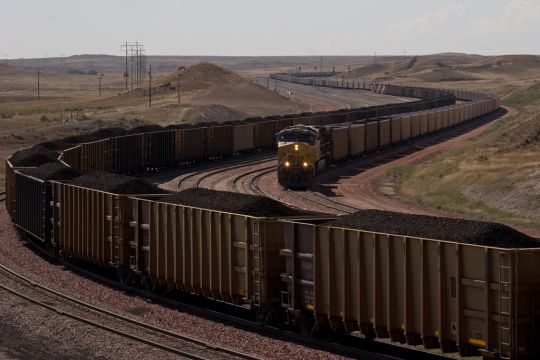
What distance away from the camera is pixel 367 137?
7669cm

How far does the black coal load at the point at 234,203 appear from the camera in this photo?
24.4 m

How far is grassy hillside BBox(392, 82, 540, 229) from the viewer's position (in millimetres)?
48928

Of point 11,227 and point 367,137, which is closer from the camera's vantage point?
point 11,227

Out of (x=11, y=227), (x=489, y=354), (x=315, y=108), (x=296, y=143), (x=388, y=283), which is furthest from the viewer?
(x=315, y=108)

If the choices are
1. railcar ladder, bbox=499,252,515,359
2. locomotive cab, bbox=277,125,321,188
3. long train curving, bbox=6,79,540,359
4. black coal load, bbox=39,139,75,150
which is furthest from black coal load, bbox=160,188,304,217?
locomotive cab, bbox=277,125,321,188

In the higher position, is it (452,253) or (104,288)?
(452,253)

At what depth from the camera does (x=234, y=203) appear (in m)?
25.2

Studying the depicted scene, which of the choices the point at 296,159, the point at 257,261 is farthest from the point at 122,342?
the point at 296,159

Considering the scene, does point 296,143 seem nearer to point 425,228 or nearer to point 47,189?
point 47,189

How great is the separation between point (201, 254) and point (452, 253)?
886 centimetres

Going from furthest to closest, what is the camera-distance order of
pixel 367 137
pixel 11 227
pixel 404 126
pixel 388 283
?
1. pixel 404 126
2. pixel 367 137
3. pixel 11 227
4. pixel 388 283

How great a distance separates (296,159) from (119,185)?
26519mm

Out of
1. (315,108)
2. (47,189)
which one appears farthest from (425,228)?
(315,108)

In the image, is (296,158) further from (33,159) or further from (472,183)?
(33,159)
